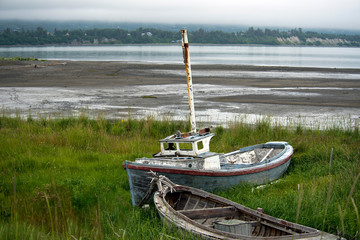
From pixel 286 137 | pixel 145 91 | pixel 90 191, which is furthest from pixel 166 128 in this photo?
pixel 145 91

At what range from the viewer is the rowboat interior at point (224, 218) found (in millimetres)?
6836

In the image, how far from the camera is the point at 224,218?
7.67m

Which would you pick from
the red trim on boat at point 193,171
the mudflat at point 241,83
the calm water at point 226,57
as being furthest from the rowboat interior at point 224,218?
the calm water at point 226,57

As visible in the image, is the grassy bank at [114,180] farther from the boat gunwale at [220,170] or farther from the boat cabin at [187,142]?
the boat cabin at [187,142]

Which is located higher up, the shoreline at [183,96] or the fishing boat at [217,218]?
the fishing boat at [217,218]

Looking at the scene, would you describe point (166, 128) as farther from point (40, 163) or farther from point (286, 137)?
point (40, 163)

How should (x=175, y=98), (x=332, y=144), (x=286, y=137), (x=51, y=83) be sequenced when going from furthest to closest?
(x=51, y=83) < (x=175, y=98) < (x=286, y=137) < (x=332, y=144)

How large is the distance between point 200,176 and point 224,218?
2215 millimetres

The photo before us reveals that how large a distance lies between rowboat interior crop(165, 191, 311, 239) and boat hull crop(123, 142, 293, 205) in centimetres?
98

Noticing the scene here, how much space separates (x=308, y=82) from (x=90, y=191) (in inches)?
1285

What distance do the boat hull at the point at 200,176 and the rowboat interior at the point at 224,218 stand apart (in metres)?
0.98

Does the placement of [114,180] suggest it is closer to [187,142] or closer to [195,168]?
[187,142]

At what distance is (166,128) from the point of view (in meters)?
17.0

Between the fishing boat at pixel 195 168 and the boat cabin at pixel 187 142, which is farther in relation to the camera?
the boat cabin at pixel 187 142
